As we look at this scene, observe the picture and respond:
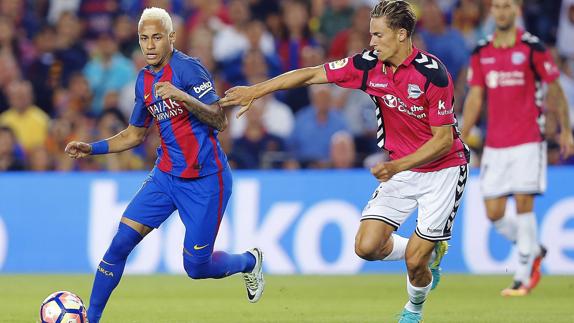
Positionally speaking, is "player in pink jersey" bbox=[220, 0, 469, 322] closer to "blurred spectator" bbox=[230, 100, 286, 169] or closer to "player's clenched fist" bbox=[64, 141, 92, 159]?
"player's clenched fist" bbox=[64, 141, 92, 159]

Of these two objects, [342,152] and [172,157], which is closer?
[172,157]

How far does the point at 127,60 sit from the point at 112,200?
357 cm

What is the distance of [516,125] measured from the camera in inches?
467

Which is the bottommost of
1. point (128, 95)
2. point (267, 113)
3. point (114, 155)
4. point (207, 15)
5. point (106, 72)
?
point (114, 155)

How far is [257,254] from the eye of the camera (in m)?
9.94

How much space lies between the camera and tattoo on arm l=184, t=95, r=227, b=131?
828 cm

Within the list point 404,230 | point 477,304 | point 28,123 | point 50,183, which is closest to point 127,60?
point 28,123

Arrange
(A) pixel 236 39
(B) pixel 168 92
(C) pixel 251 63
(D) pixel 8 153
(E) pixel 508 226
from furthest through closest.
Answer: (A) pixel 236 39, (C) pixel 251 63, (D) pixel 8 153, (E) pixel 508 226, (B) pixel 168 92

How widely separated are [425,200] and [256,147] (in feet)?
22.6

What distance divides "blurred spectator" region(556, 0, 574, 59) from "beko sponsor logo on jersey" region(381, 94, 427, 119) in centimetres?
878

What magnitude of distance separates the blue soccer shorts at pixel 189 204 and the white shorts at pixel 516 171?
395 cm

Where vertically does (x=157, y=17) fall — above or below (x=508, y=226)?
above

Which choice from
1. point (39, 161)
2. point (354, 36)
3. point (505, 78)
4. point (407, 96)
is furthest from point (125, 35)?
point (407, 96)

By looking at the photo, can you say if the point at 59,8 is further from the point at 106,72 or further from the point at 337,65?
the point at 337,65
